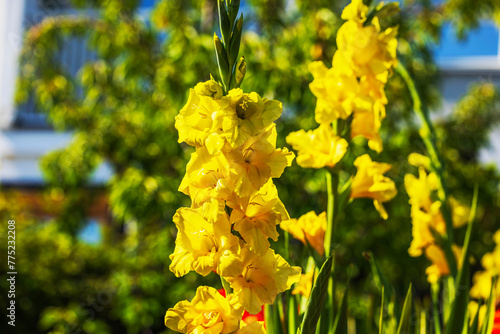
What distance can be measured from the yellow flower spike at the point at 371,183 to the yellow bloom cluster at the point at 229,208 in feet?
0.79

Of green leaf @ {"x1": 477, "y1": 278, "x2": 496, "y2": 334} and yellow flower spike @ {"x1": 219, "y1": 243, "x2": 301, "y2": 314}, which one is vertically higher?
yellow flower spike @ {"x1": 219, "y1": 243, "x2": 301, "y2": 314}

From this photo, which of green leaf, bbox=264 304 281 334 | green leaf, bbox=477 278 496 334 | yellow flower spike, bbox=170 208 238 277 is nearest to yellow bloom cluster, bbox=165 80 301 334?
yellow flower spike, bbox=170 208 238 277

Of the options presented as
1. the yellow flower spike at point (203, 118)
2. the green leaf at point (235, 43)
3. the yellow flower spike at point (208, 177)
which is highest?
the green leaf at point (235, 43)

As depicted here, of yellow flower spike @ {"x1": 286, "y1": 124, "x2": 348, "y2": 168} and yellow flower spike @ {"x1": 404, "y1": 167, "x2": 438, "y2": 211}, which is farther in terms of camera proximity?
yellow flower spike @ {"x1": 404, "y1": 167, "x2": 438, "y2": 211}

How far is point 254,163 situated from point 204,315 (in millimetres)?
129

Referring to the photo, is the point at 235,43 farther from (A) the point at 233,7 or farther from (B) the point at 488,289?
(B) the point at 488,289

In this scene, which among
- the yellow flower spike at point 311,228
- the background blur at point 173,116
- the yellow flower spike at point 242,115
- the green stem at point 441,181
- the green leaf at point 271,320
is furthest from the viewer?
the background blur at point 173,116

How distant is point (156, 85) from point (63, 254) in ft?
7.06

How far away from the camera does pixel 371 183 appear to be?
71 cm

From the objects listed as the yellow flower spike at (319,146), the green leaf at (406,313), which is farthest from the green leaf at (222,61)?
the green leaf at (406,313)

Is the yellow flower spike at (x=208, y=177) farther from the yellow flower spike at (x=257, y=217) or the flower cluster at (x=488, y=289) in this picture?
the flower cluster at (x=488, y=289)

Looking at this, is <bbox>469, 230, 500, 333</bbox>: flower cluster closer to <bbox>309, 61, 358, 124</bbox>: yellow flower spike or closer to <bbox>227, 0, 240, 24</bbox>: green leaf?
<bbox>309, 61, 358, 124</bbox>: yellow flower spike

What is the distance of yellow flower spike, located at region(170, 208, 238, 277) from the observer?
450 millimetres

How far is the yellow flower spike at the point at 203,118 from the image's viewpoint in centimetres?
45
